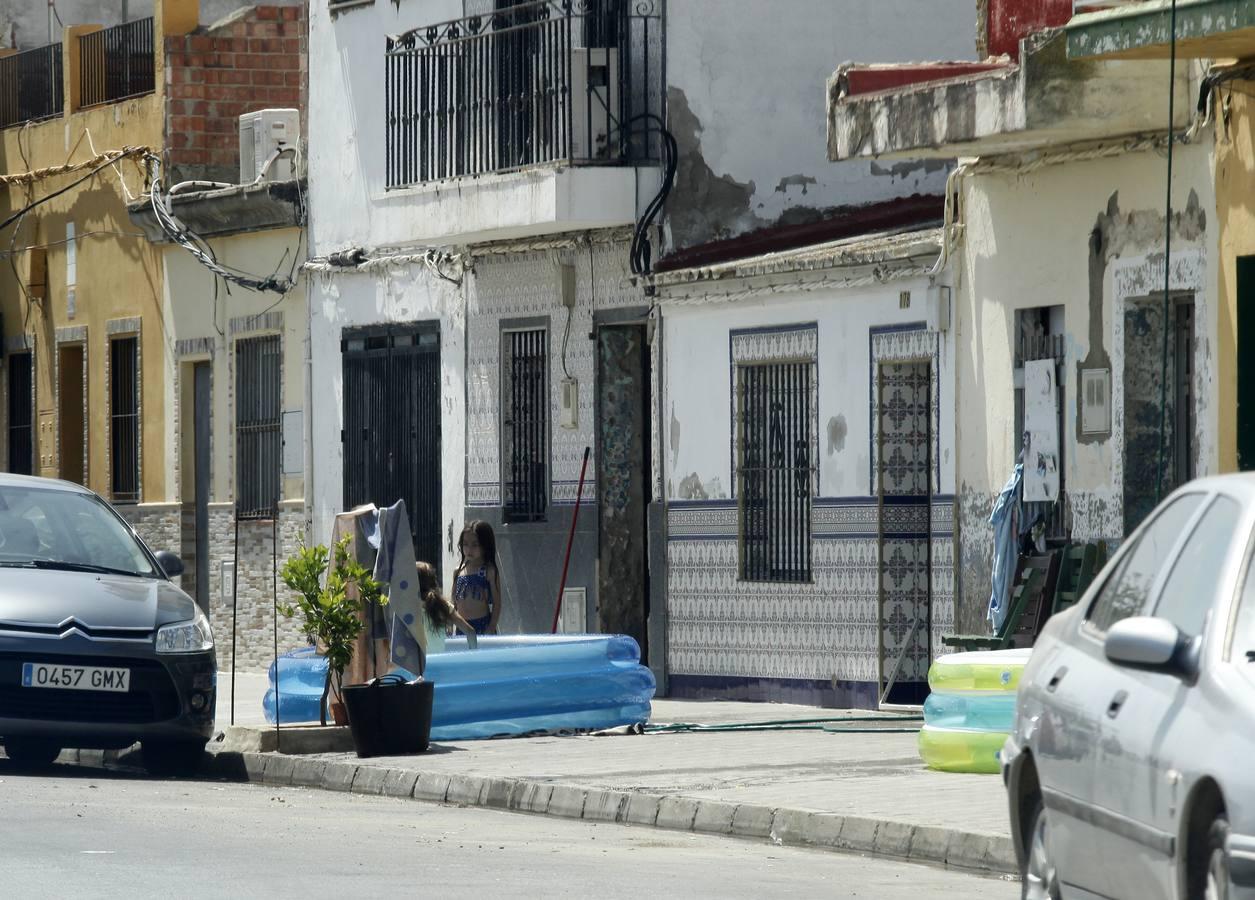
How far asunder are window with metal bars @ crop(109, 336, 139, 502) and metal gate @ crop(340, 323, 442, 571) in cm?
450

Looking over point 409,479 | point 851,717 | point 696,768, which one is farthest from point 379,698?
point 409,479

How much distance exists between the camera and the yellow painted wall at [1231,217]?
15.8 m

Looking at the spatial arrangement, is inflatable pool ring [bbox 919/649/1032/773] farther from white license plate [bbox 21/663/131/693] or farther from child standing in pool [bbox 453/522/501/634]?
child standing in pool [bbox 453/522/501/634]

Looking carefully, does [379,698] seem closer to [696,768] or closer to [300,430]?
[696,768]

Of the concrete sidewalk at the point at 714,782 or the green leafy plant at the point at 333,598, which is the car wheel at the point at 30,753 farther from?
the green leafy plant at the point at 333,598

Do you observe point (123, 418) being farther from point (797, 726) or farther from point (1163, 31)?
point (1163, 31)

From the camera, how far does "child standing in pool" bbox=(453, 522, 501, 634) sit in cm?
2070

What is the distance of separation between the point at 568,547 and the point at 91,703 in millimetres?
7456

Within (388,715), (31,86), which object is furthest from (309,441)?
(388,715)

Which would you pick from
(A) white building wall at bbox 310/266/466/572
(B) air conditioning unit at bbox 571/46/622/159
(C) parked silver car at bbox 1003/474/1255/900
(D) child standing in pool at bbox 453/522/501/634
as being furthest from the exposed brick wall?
(C) parked silver car at bbox 1003/474/1255/900

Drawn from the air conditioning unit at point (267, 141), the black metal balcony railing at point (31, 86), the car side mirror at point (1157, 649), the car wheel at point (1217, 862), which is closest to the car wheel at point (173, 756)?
the car side mirror at point (1157, 649)

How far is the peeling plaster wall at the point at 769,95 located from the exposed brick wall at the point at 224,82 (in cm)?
749

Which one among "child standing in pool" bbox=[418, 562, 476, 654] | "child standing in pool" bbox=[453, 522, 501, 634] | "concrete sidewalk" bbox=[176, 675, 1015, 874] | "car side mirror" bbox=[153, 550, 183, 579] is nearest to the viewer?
"concrete sidewalk" bbox=[176, 675, 1015, 874]

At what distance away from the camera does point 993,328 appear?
60.8 ft
